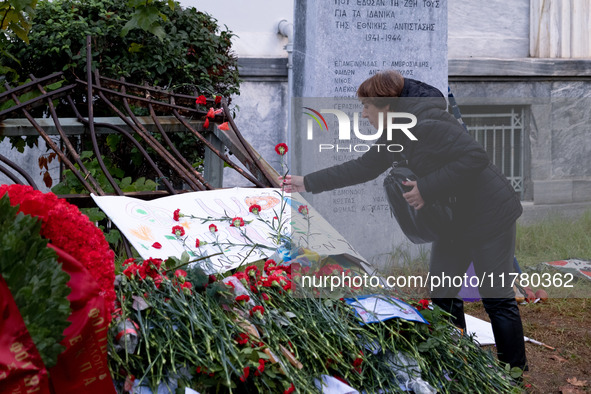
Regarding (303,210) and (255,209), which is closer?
(303,210)

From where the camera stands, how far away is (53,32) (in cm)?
460

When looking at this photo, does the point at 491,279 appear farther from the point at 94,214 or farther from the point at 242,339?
the point at 94,214

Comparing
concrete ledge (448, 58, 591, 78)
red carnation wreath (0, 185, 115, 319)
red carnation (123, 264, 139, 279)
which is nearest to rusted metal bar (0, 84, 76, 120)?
red carnation (123, 264, 139, 279)

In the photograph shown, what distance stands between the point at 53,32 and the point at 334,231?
3.07 m

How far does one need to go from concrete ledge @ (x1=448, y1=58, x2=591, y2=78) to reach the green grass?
4.53m

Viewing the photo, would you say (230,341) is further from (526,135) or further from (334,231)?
(526,135)

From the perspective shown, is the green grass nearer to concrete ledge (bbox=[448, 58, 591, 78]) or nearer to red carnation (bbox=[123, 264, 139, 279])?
red carnation (bbox=[123, 264, 139, 279])

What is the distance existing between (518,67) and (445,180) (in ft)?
17.7

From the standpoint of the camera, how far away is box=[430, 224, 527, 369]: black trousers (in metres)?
2.40

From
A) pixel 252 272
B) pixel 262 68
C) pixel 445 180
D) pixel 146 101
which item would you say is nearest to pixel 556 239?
pixel 445 180

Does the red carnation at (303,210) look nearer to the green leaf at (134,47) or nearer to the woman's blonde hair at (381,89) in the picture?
the woman's blonde hair at (381,89)

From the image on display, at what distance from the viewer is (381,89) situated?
97.3 inches

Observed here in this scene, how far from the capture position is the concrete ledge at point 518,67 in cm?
715

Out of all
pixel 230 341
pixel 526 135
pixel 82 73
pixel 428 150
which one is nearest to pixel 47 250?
pixel 230 341
